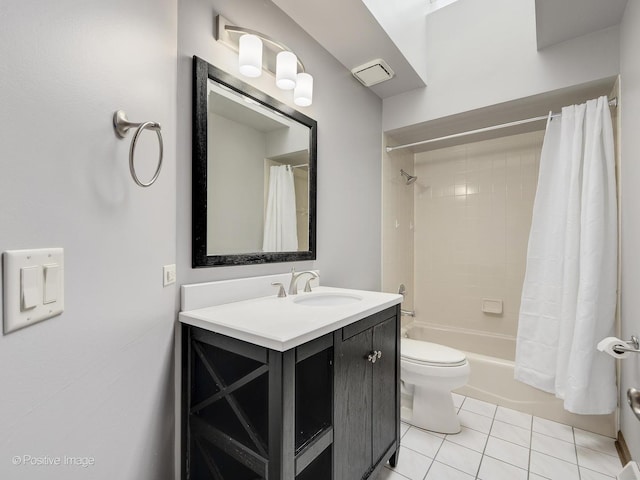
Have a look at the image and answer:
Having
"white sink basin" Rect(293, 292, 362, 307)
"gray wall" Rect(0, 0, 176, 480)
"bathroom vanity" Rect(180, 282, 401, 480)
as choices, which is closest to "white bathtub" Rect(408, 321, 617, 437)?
"bathroom vanity" Rect(180, 282, 401, 480)

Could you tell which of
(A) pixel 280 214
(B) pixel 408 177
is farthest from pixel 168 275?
(B) pixel 408 177

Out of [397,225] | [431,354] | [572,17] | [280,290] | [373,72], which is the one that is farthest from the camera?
[397,225]

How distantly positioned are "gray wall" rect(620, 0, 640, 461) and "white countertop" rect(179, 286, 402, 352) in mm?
1150

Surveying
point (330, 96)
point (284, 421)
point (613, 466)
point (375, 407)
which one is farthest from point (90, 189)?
point (613, 466)

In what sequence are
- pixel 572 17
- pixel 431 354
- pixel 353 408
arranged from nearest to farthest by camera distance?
pixel 353 408
pixel 572 17
pixel 431 354

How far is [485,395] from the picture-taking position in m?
2.25

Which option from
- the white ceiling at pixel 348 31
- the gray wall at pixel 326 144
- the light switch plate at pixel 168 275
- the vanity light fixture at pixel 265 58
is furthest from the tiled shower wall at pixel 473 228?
the light switch plate at pixel 168 275

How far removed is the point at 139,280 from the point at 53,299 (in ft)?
1.17

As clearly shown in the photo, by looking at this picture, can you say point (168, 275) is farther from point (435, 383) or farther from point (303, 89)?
point (435, 383)

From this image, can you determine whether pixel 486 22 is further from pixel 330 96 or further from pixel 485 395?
pixel 485 395

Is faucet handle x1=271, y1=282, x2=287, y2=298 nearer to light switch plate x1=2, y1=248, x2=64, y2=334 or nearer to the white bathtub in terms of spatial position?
light switch plate x1=2, y1=248, x2=64, y2=334

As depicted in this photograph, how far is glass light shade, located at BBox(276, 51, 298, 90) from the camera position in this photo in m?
1.47

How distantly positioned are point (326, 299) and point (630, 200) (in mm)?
1586

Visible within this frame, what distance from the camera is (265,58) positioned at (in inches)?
60.4
